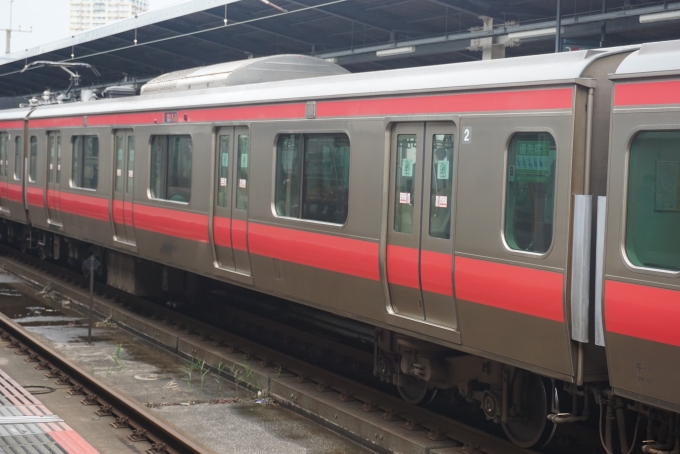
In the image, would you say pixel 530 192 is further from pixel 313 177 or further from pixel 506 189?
pixel 313 177

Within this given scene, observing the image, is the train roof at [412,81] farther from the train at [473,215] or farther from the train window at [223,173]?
the train window at [223,173]

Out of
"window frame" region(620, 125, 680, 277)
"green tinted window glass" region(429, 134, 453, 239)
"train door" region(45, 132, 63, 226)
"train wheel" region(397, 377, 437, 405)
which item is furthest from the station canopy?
"window frame" region(620, 125, 680, 277)

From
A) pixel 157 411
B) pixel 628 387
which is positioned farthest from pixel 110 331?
pixel 628 387

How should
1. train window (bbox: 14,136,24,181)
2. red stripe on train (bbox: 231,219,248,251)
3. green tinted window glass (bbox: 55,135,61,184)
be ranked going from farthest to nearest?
train window (bbox: 14,136,24,181) < green tinted window glass (bbox: 55,135,61,184) < red stripe on train (bbox: 231,219,248,251)

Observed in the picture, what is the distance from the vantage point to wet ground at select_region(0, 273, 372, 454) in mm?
7598

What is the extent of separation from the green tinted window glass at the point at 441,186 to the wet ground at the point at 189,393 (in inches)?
82.3

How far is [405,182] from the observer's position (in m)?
7.12

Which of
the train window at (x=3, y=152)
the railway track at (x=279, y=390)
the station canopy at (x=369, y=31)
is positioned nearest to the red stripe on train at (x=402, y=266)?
the railway track at (x=279, y=390)

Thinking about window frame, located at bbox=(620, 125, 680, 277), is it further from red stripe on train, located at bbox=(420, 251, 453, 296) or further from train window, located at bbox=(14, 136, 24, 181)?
train window, located at bbox=(14, 136, 24, 181)

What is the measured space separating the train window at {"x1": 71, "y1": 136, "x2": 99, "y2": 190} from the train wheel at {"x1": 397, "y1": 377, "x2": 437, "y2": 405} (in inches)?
288

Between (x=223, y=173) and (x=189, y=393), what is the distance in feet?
8.20

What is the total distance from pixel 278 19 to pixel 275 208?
7.89m

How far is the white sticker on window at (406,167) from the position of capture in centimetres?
705

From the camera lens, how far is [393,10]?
46.0ft
